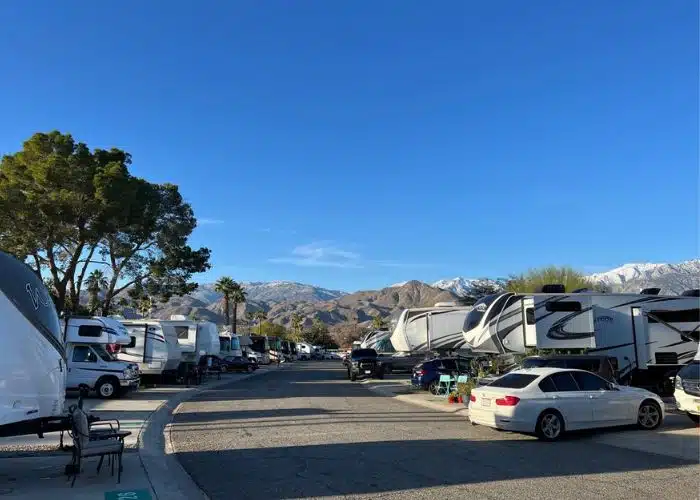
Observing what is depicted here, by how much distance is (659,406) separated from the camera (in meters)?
13.3

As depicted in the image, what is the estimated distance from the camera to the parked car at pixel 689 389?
513 inches

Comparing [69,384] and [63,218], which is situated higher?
[63,218]

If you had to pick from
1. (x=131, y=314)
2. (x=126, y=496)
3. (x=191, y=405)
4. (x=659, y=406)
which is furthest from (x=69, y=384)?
(x=131, y=314)

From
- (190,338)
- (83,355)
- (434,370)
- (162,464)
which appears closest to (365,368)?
(434,370)

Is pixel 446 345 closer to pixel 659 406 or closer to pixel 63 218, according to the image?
pixel 659 406

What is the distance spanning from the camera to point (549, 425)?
1198cm

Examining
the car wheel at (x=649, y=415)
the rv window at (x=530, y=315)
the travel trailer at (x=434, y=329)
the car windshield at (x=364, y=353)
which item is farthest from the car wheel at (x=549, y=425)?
the car windshield at (x=364, y=353)

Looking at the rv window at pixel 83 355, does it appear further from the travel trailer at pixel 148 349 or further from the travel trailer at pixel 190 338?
the travel trailer at pixel 190 338

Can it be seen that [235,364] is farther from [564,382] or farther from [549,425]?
[549,425]

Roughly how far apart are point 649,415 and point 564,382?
2.37 m

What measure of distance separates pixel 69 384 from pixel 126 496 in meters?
15.4

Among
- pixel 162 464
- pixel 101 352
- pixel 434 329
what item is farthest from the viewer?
pixel 434 329

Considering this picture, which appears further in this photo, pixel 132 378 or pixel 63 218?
pixel 63 218

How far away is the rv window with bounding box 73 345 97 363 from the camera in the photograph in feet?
70.5
